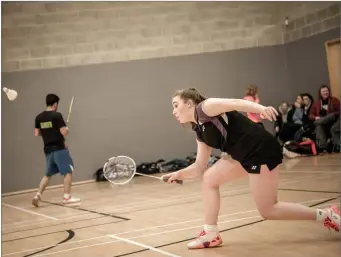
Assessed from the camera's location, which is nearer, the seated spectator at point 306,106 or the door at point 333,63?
the seated spectator at point 306,106

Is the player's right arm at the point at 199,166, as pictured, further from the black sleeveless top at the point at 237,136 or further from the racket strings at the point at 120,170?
the racket strings at the point at 120,170

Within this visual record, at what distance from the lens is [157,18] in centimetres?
1334

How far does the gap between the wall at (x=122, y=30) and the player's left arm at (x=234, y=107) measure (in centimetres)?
904

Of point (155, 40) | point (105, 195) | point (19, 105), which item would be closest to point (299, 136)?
point (155, 40)

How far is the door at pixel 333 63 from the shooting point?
43.3 ft

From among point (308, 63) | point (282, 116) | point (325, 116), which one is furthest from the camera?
point (308, 63)

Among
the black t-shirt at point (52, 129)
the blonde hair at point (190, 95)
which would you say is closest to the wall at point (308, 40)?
the black t-shirt at point (52, 129)

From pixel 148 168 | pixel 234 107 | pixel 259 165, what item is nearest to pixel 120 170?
pixel 148 168

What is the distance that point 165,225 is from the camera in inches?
208

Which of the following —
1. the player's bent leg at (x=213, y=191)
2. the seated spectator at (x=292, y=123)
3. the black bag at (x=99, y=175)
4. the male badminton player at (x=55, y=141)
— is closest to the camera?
the player's bent leg at (x=213, y=191)

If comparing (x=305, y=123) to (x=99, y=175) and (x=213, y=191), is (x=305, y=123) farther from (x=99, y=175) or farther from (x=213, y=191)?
(x=213, y=191)

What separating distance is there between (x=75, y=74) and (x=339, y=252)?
1003cm

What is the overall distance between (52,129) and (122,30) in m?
5.64

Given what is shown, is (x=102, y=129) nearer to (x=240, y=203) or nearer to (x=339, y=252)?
(x=240, y=203)
